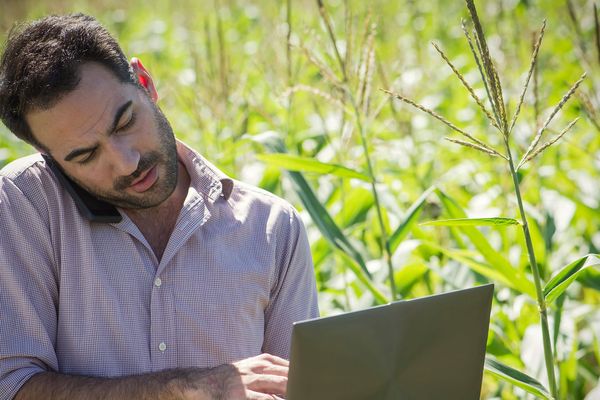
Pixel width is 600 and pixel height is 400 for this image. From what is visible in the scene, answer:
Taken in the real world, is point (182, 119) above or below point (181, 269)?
above

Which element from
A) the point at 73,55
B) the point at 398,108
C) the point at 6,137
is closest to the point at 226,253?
the point at 73,55

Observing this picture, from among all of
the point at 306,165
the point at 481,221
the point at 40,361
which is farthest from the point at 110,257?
the point at 481,221

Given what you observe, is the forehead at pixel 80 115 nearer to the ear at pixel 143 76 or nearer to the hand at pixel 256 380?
the ear at pixel 143 76

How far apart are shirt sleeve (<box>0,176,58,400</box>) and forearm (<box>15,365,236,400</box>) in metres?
0.03

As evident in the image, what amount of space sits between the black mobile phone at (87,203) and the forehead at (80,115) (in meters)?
0.05

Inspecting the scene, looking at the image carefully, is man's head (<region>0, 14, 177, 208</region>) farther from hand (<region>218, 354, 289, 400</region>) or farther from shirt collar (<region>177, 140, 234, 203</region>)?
hand (<region>218, 354, 289, 400</region>)

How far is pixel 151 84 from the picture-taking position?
183cm

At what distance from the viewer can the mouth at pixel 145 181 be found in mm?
1665

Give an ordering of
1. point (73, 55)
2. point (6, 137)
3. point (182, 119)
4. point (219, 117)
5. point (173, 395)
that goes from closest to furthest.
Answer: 1. point (173, 395)
2. point (73, 55)
3. point (219, 117)
4. point (6, 137)
5. point (182, 119)

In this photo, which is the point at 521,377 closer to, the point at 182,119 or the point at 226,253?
the point at 226,253

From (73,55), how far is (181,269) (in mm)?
477

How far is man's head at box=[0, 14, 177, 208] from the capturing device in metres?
1.62

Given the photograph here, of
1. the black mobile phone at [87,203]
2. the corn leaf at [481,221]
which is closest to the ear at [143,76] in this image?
the black mobile phone at [87,203]

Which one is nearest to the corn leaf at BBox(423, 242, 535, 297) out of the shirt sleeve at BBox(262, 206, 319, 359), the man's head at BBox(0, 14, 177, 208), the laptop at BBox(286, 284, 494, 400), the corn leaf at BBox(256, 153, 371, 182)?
the corn leaf at BBox(256, 153, 371, 182)
